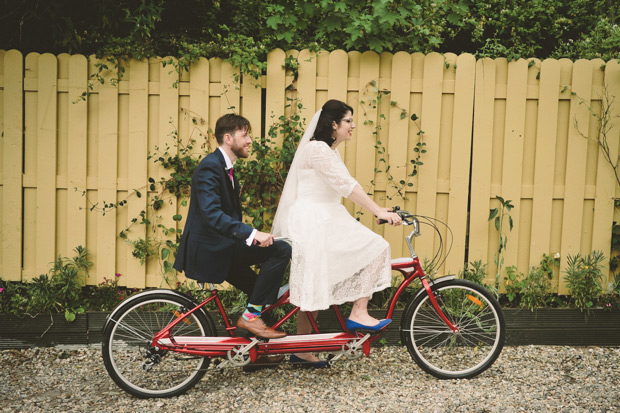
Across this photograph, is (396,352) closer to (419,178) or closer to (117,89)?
(419,178)

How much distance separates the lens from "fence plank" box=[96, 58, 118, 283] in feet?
14.4

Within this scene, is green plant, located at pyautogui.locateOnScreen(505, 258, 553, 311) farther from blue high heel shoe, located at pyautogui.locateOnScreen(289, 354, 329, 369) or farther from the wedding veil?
the wedding veil

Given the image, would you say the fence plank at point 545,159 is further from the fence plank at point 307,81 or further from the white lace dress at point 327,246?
the fence plank at point 307,81

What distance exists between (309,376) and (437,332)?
1056 millimetres

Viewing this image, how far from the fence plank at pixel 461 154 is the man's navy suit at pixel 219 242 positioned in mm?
1718

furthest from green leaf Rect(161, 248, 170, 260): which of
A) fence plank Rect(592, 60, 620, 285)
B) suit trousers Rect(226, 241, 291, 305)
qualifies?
fence plank Rect(592, 60, 620, 285)

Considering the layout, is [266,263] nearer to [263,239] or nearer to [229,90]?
[263,239]

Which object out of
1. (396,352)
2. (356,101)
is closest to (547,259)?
(396,352)

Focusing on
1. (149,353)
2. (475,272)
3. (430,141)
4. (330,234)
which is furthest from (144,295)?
(475,272)

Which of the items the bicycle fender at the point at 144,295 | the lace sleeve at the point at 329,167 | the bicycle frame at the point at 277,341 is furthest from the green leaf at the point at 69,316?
the lace sleeve at the point at 329,167

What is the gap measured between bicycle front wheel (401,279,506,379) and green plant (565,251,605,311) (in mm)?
752

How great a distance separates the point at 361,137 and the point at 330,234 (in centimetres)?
120

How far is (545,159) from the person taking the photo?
4418 mm

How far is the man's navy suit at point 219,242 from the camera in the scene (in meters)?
3.20
